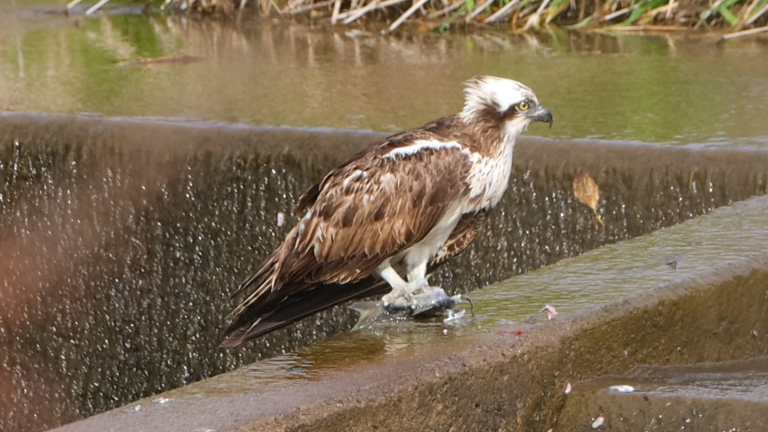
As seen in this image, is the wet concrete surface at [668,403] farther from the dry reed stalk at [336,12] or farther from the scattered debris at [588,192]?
the dry reed stalk at [336,12]

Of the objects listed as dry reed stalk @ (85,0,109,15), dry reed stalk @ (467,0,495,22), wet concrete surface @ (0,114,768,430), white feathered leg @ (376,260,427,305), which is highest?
dry reed stalk @ (467,0,495,22)

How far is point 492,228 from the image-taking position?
504 centimetres

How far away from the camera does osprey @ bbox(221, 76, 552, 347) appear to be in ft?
11.8

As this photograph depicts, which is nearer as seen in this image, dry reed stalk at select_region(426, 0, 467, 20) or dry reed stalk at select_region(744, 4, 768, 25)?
dry reed stalk at select_region(744, 4, 768, 25)

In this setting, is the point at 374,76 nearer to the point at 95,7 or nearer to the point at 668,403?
the point at 95,7

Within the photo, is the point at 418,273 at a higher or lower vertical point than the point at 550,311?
lower

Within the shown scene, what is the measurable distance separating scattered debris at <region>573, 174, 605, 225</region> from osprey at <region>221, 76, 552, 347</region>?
45.5 inches

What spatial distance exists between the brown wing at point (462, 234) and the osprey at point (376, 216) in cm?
7

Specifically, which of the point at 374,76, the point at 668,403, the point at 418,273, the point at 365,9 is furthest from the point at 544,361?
the point at 365,9

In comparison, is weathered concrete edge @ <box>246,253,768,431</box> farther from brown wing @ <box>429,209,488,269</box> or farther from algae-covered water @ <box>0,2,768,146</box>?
algae-covered water @ <box>0,2,768,146</box>

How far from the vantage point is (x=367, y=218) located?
363cm

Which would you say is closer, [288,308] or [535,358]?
[535,358]

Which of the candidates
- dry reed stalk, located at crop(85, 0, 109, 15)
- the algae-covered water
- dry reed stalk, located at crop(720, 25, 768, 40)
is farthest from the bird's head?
dry reed stalk, located at crop(85, 0, 109, 15)

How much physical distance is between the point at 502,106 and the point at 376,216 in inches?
23.1
